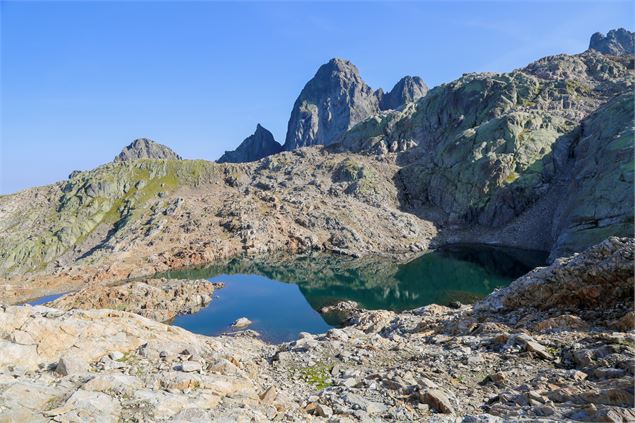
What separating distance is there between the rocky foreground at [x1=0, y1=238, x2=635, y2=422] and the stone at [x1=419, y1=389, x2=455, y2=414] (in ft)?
0.15

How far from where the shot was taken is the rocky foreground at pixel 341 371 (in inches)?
499

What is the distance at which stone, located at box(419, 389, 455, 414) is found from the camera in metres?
14.3

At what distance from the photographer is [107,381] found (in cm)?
1331

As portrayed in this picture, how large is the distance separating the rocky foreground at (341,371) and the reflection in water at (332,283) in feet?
79.0

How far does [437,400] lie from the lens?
14461 mm

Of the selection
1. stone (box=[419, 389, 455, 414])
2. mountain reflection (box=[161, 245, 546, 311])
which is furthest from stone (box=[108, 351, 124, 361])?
mountain reflection (box=[161, 245, 546, 311])

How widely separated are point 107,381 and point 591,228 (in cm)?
7503

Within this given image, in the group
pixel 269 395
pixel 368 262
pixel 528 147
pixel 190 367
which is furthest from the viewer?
pixel 528 147

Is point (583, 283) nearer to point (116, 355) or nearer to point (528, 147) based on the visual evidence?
point (116, 355)

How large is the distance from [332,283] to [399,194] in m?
54.5

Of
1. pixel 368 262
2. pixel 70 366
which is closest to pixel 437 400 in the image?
pixel 70 366

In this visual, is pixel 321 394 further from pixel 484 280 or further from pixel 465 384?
pixel 484 280

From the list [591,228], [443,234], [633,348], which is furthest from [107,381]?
[443,234]

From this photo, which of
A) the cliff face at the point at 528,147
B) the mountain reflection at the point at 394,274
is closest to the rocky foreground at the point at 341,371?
the mountain reflection at the point at 394,274
